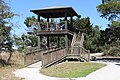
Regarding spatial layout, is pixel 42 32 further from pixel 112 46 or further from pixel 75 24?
pixel 75 24

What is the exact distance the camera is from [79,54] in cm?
2584

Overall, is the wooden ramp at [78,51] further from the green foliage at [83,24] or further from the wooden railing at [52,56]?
the green foliage at [83,24]

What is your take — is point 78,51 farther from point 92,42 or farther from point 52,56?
point 92,42

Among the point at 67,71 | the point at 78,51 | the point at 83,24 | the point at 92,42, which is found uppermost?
the point at 83,24

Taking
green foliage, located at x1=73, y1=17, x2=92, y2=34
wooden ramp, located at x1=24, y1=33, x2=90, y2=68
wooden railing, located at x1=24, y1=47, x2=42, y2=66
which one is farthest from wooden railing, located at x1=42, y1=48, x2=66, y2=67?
green foliage, located at x1=73, y1=17, x2=92, y2=34

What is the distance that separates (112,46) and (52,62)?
48.4 feet

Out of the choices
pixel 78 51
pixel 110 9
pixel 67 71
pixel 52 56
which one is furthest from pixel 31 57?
pixel 110 9

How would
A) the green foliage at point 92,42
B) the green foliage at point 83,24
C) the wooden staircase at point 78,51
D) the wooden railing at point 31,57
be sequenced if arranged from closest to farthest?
the wooden railing at point 31,57 → the wooden staircase at point 78,51 → the green foliage at point 83,24 → the green foliage at point 92,42

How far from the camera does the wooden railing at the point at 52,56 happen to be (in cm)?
1986

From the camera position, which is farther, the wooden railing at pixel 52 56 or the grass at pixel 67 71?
the wooden railing at pixel 52 56

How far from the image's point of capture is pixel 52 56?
22.1 m

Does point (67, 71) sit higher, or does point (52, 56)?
point (52, 56)

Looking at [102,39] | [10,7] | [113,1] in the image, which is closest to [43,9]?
[10,7]

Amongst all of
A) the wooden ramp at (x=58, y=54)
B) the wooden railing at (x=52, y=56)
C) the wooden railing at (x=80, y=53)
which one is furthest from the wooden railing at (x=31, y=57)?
the wooden railing at (x=80, y=53)
